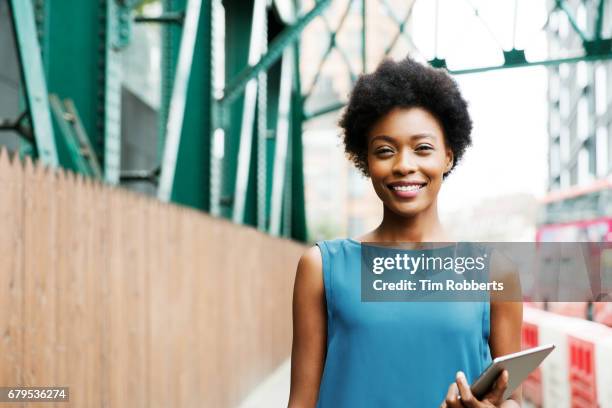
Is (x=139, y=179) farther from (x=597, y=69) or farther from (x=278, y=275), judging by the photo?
(x=597, y=69)

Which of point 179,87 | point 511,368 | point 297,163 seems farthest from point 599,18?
point 511,368

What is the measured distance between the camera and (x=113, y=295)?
4531mm

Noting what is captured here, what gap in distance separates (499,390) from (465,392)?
7 cm

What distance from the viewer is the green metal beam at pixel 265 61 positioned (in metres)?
8.31

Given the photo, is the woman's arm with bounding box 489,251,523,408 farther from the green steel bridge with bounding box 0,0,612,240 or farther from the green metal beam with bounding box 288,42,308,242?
the green metal beam with bounding box 288,42,308,242

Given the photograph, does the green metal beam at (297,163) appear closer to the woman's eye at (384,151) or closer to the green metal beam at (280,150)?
A: the green metal beam at (280,150)

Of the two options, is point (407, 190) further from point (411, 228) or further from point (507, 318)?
point (507, 318)

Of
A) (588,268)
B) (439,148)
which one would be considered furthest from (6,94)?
(439,148)

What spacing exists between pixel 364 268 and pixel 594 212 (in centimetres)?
1359

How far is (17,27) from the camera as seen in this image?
3.98m

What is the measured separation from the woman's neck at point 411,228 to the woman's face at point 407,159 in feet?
0.09

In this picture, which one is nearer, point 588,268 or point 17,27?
point 588,268

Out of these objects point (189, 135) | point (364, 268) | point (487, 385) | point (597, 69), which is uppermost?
point (597, 69)

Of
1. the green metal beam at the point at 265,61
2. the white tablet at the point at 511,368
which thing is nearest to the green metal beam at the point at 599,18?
the green metal beam at the point at 265,61
